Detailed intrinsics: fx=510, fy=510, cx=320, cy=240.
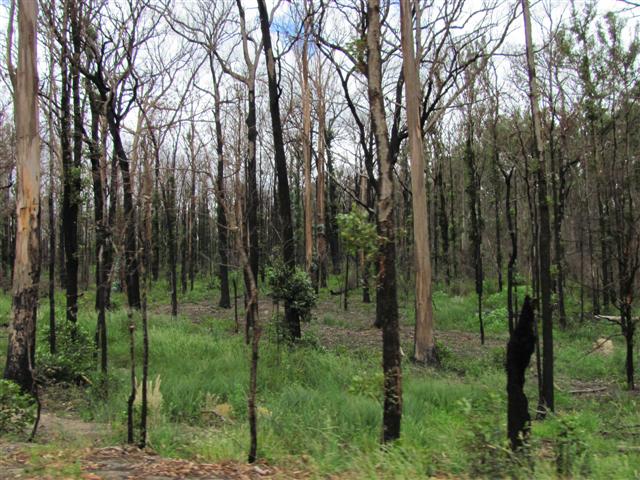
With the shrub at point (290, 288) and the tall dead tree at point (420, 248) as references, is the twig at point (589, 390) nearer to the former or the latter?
the tall dead tree at point (420, 248)

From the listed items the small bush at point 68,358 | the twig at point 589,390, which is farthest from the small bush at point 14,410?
the twig at point 589,390

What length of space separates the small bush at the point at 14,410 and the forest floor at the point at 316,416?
26 centimetres

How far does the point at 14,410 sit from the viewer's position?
6.61 metres

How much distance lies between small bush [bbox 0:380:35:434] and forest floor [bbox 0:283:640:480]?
0.85ft

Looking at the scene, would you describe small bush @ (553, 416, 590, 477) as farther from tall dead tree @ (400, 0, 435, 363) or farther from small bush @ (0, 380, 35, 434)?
tall dead tree @ (400, 0, 435, 363)

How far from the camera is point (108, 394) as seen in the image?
8656mm

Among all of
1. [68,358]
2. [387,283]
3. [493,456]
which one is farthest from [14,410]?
[493,456]

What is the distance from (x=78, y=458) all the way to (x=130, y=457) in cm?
50

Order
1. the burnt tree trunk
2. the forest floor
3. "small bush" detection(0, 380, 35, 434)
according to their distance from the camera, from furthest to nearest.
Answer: "small bush" detection(0, 380, 35, 434) → the burnt tree trunk → the forest floor

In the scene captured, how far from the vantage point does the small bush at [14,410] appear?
21.1 feet

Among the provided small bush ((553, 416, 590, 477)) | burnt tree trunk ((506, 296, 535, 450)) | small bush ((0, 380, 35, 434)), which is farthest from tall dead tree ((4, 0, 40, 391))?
small bush ((553, 416, 590, 477))

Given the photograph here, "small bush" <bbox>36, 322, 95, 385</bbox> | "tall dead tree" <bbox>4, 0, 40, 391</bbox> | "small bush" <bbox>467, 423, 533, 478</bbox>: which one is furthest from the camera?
"small bush" <bbox>36, 322, 95, 385</bbox>

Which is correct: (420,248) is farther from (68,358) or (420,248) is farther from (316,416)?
(68,358)

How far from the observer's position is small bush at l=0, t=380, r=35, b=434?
6.43 metres
